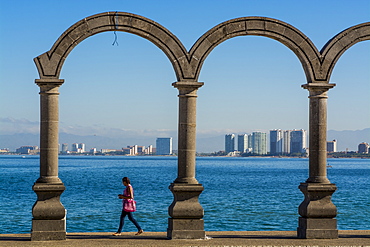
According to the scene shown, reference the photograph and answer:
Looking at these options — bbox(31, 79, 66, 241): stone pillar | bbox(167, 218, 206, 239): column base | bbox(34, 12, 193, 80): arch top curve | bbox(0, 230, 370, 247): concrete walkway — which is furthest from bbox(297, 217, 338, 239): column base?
bbox(31, 79, 66, 241): stone pillar

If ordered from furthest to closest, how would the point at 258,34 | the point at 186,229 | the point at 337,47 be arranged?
1. the point at 337,47
2. the point at 258,34
3. the point at 186,229

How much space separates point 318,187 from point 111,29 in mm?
6585

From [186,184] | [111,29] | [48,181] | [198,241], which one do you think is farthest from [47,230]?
[111,29]

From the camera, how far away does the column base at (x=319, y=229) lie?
1688 cm

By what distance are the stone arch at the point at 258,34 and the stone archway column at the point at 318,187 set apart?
0.64 metres

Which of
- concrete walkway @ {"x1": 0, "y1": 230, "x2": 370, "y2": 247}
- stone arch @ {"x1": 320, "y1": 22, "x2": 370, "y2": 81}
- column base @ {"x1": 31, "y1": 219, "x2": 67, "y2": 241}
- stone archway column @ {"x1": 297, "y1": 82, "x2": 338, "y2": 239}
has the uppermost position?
stone arch @ {"x1": 320, "y1": 22, "x2": 370, "y2": 81}

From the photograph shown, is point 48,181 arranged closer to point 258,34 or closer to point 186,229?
point 186,229

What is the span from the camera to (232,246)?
15242 millimetres

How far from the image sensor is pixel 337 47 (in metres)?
17.0

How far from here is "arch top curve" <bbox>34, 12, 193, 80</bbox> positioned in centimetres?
1622

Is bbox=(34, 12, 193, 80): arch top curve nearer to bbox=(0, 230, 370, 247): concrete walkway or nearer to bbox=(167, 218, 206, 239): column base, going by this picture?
bbox=(167, 218, 206, 239): column base

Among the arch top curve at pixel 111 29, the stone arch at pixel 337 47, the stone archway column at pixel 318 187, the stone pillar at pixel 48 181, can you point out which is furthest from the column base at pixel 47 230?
the stone arch at pixel 337 47

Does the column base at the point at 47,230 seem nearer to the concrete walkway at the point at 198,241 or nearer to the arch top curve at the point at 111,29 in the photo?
the concrete walkway at the point at 198,241

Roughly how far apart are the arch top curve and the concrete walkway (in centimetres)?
405
